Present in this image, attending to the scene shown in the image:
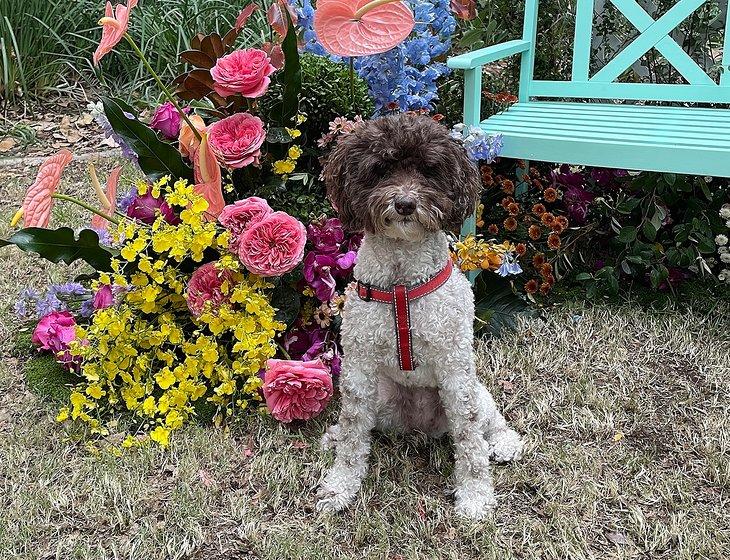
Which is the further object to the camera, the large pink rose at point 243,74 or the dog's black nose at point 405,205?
the large pink rose at point 243,74

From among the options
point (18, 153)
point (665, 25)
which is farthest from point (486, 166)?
point (18, 153)

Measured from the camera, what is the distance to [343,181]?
220 cm

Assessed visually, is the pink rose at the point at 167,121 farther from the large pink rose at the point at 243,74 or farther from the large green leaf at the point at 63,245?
the large green leaf at the point at 63,245

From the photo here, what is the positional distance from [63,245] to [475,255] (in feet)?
5.62

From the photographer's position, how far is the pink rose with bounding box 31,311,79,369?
9.90ft

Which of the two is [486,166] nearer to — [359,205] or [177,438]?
[359,205]

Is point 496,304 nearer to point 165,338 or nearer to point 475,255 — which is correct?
point 475,255

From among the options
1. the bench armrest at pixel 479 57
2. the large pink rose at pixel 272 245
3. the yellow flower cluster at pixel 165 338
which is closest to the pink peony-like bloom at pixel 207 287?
the yellow flower cluster at pixel 165 338

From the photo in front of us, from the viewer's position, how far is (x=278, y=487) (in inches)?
99.9

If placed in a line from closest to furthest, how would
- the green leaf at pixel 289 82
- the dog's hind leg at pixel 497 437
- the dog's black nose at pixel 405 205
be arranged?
the dog's black nose at pixel 405 205 < the dog's hind leg at pixel 497 437 < the green leaf at pixel 289 82

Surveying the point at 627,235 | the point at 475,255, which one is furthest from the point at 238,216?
the point at 627,235

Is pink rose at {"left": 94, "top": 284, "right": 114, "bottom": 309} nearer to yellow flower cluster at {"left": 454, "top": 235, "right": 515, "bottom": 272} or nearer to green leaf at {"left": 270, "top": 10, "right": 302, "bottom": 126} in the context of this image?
green leaf at {"left": 270, "top": 10, "right": 302, "bottom": 126}

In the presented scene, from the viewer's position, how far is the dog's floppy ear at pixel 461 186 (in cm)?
216

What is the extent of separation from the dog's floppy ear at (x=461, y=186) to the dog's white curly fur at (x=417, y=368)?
0.10 meters
